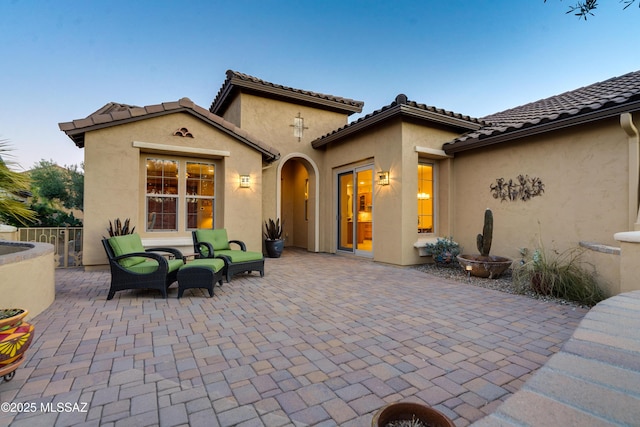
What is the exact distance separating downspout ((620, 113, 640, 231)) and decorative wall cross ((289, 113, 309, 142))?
7.85m

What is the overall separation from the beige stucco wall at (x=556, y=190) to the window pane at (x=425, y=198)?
82cm

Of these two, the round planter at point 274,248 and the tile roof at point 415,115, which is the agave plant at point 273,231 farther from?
the tile roof at point 415,115

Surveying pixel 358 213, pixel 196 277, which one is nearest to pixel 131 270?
pixel 196 277

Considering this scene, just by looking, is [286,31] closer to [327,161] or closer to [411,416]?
[327,161]

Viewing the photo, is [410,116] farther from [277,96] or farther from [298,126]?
[277,96]

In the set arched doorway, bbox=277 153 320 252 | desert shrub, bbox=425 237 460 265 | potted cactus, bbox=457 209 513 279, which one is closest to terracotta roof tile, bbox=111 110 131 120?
arched doorway, bbox=277 153 320 252

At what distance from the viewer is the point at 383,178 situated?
7602 millimetres

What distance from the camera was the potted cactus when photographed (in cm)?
577

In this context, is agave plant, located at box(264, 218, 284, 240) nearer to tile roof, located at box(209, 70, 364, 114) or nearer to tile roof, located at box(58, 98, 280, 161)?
tile roof, located at box(58, 98, 280, 161)

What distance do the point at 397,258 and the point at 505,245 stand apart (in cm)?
244

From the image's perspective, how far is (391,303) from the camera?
4.26m

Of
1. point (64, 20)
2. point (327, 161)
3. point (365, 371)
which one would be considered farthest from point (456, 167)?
point (64, 20)

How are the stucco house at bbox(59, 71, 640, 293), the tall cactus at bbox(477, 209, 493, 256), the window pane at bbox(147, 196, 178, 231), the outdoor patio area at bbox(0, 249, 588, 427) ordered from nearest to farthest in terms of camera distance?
the outdoor patio area at bbox(0, 249, 588, 427) < the stucco house at bbox(59, 71, 640, 293) < the tall cactus at bbox(477, 209, 493, 256) < the window pane at bbox(147, 196, 178, 231)

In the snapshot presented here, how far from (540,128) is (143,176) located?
8.87 m
